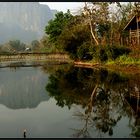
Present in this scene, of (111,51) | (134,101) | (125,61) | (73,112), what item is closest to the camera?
(73,112)

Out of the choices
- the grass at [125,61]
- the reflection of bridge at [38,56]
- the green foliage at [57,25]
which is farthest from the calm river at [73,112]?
the green foliage at [57,25]

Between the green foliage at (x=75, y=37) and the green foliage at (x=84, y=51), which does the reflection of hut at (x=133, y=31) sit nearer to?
the green foliage at (x=84, y=51)

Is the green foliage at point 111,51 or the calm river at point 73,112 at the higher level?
the green foliage at point 111,51

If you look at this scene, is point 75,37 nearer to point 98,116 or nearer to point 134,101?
point 134,101

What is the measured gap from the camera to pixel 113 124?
44.9 ft

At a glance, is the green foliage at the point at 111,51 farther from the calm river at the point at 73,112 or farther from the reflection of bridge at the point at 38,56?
the reflection of bridge at the point at 38,56

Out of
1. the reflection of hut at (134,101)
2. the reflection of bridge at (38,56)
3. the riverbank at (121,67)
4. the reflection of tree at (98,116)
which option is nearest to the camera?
the reflection of tree at (98,116)

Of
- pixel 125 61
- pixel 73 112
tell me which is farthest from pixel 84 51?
pixel 73 112

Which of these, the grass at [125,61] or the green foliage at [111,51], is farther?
the green foliage at [111,51]

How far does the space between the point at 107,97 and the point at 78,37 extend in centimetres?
3517

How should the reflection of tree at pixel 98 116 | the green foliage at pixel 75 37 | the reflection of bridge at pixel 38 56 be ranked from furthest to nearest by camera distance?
the reflection of bridge at pixel 38 56
the green foliage at pixel 75 37
the reflection of tree at pixel 98 116

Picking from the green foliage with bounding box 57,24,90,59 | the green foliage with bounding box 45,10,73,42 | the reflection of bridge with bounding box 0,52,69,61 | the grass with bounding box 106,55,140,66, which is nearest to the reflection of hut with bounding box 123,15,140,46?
the grass with bounding box 106,55,140,66

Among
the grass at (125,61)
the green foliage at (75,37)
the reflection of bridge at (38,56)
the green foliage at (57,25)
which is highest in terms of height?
the green foliage at (57,25)

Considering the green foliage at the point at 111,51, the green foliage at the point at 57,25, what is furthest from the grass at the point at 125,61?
the green foliage at the point at 57,25
